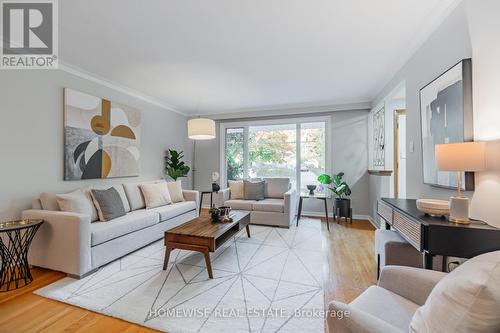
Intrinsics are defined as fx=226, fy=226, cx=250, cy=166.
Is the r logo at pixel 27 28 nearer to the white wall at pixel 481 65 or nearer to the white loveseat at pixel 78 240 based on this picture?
the white loveseat at pixel 78 240

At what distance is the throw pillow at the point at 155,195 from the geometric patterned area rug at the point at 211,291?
888 millimetres

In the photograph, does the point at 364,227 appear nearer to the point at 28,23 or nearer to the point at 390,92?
the point at 390,92

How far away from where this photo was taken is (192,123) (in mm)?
3523

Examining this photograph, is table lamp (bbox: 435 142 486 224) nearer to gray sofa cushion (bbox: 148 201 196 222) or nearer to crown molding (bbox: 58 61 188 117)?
gray sofa cushion (bbox: 148 201 196 222)

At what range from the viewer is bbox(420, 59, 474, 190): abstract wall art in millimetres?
1664

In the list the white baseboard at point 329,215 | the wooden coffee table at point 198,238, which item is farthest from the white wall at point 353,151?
the wooden coffee table at point 198,238

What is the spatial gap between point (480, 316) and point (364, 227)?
3781 millimetres

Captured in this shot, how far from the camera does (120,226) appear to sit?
105 inches

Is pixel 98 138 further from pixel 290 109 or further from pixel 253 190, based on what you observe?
pixel 290 109

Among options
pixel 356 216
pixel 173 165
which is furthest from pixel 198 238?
pixel 356 216

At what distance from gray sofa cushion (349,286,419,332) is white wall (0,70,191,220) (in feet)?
11.6

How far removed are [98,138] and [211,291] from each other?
2.96 meters

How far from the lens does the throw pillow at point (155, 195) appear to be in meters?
3.66

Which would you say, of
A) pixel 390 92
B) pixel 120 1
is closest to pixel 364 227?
pixel 390 92
